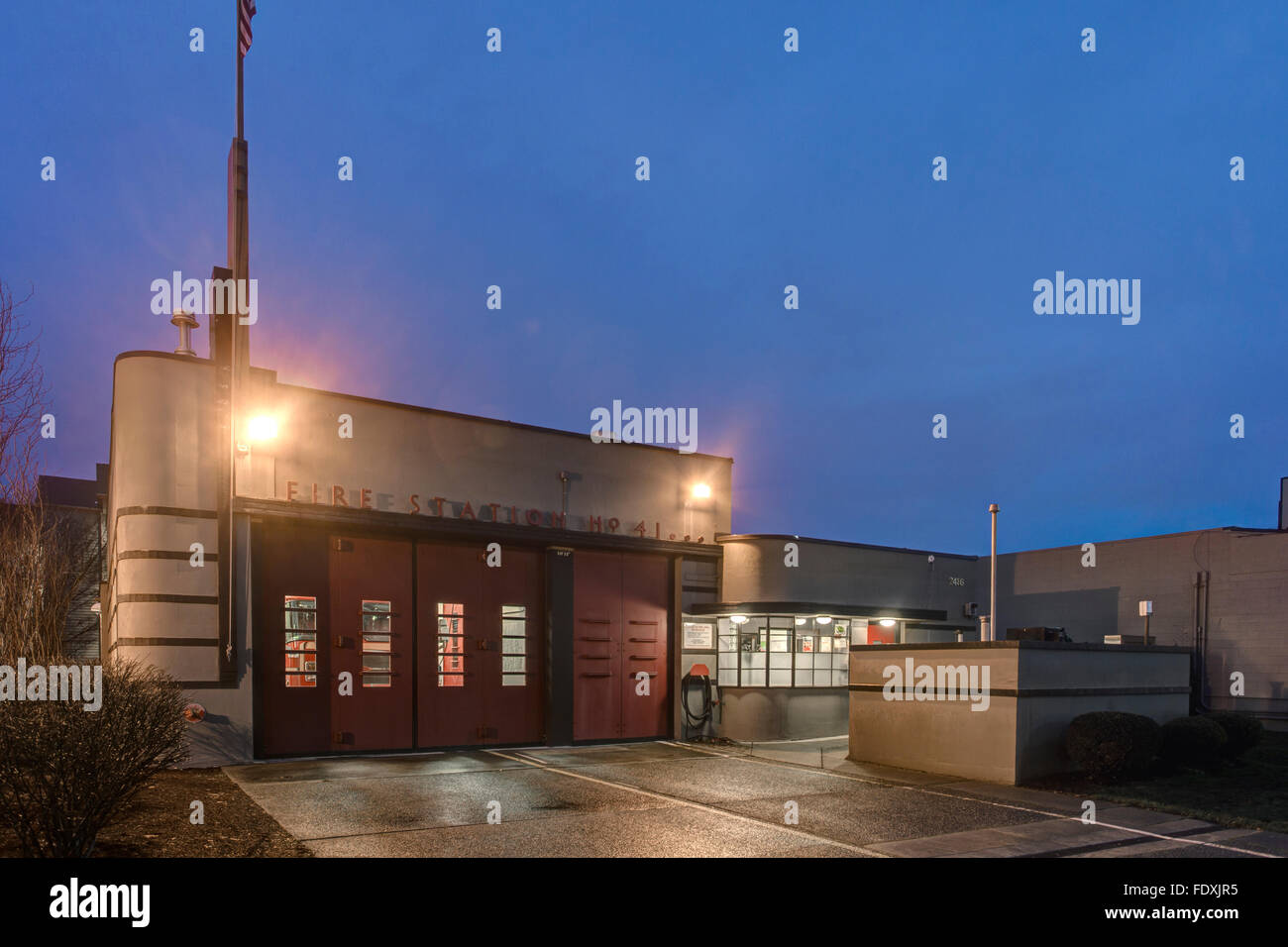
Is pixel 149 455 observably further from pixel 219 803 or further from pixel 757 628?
pixel 757 628

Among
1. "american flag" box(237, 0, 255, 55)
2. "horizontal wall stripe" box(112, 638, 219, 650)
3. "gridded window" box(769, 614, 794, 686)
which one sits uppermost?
"american flag" box(237, 0, 255, 55)

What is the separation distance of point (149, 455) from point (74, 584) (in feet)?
47.2

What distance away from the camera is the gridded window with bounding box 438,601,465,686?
725 inches

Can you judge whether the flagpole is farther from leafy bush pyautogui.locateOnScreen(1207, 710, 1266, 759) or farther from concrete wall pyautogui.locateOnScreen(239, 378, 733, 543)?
leafy bush pyautogui.locateOnScreen(1207, 710, 1266, 759)

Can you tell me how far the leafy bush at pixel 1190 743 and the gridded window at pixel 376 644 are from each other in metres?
13.6

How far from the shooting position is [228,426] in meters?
16.3

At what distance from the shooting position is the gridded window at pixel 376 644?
17.5 m

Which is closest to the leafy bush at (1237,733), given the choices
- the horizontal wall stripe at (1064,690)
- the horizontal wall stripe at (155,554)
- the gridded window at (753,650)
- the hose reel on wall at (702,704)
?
the horizontal wall stripe at (1064,690)

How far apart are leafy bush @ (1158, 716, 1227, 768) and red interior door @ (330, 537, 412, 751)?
1342 cm

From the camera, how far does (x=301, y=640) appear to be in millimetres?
16875

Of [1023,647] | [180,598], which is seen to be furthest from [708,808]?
[180,598]

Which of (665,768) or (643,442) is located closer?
(665,768)

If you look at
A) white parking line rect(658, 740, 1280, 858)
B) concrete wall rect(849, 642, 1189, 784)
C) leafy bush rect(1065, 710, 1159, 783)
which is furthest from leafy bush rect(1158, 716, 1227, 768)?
white parking line rect(658, 740, 1280, 858)
